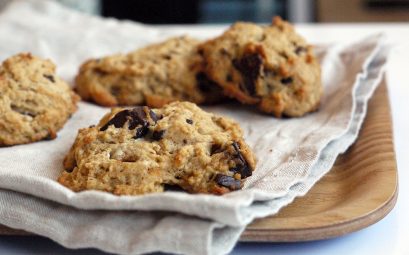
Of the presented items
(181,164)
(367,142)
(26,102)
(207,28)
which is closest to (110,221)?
(181,164)

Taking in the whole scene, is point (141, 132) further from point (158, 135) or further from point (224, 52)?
point (224, 52)

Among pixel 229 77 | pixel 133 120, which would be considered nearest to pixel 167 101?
pixel 229 77

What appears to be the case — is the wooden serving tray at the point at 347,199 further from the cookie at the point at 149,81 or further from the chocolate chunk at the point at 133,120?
the cookie at the point at 149,81

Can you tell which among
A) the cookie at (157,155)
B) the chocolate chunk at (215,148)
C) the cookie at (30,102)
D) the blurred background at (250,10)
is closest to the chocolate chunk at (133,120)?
the cookie at (157,155)

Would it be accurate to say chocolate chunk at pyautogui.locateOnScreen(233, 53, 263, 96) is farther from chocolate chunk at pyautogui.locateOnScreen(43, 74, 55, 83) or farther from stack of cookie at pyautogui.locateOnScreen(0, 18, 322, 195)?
chocolate chunk at pyautogui.locateOnScreen(43, 74, 55, 83)

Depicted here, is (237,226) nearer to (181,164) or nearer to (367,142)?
(181,164)
